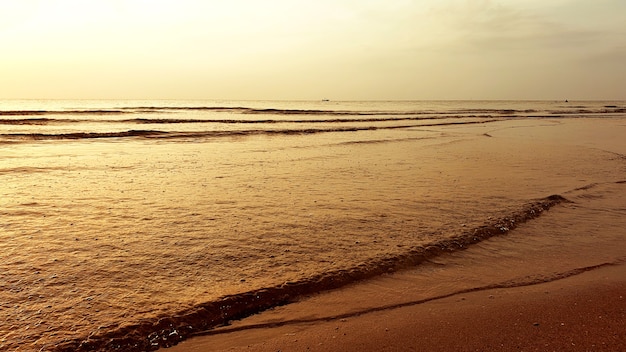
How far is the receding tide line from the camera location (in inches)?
102

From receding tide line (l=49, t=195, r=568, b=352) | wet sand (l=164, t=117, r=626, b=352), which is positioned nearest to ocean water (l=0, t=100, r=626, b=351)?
receding tide line (l=49, t=195, r=568, b=352)

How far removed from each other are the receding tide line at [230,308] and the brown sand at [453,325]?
110mm

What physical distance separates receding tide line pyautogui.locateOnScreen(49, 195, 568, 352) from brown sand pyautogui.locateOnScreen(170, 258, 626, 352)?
11cm

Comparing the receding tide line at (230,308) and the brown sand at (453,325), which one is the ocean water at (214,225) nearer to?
the receding tide line at (230,308)

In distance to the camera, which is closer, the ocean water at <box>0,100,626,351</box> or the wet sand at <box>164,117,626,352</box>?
the wet sand at <box>164,117,626,352</box>

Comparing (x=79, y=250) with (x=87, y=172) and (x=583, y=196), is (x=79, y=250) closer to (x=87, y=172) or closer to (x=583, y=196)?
(x=87, y=172)

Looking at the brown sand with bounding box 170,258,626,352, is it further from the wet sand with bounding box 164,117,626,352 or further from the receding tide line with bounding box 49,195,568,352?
the receding tide line with bounding box 49,195,568,352

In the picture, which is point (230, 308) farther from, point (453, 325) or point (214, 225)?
point (214, 225)

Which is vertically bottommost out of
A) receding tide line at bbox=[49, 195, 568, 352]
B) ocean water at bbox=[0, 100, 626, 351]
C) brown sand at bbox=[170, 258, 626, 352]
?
brown sand at bbox=[170, 258, 626, 352]

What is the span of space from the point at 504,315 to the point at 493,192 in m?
4.12

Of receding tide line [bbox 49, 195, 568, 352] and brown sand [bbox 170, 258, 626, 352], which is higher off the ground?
receding tide line [bbox 49, 195, 568, 352]

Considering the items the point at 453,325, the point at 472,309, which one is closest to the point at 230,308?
the point at 453,325

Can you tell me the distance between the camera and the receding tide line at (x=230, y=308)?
2.59 metres

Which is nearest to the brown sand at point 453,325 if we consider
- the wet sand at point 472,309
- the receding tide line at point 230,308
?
the wet sand at point 472,309
